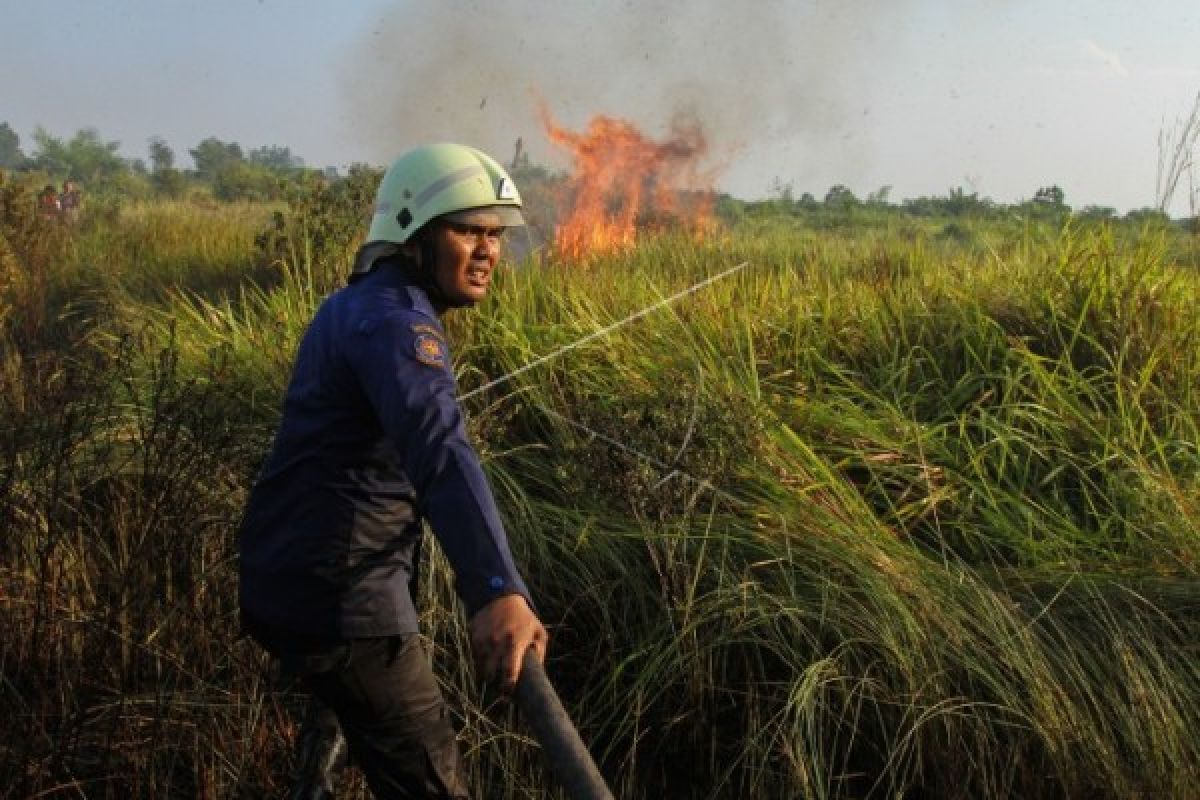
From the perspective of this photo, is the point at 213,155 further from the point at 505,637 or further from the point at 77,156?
Answer: the point at 505,637

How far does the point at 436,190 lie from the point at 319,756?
4.10 feet

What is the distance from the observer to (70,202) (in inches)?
653

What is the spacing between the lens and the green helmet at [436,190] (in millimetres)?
2514

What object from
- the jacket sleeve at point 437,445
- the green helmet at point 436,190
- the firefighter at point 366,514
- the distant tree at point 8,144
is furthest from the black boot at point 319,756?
the distant tree at point 8,144

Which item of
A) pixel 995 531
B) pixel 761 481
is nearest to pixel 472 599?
pixel 761 481

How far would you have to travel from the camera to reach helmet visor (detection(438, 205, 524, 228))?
252 centimetres

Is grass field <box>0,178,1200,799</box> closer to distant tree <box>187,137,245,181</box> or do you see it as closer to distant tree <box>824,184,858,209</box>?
distant tree <box>824,184,858,209</box>

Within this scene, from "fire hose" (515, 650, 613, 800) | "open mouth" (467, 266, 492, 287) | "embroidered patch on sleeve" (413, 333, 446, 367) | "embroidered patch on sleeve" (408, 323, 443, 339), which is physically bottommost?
"fire hose" (515, 650, 613, 800)

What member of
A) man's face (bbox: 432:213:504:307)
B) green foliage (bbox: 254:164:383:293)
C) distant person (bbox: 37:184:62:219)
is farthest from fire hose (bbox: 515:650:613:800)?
distant person (bbox: 37:184:62:219)

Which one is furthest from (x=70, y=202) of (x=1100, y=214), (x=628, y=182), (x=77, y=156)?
(x=77, y=156)

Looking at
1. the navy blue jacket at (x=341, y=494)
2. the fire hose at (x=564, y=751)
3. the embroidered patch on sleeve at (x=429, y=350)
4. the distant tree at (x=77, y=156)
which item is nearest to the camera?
the fire hose at (x=564, y=751)

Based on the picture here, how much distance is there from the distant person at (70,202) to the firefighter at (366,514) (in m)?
14.3

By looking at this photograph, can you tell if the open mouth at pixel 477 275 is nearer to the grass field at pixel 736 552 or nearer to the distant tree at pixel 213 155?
the grass field at pixel 736 552

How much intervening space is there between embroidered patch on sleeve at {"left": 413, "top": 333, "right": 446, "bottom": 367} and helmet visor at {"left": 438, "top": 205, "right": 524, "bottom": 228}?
1.48 ft
